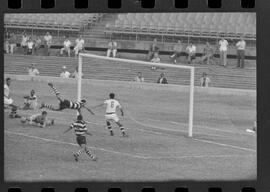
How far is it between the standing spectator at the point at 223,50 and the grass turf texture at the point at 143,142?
0.92 metres

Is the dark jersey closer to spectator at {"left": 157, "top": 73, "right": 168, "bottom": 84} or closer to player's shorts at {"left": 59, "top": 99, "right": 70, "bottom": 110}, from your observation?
player's shorts at {"left": 59, "top": 99, "right": 70, "bottom": 110}

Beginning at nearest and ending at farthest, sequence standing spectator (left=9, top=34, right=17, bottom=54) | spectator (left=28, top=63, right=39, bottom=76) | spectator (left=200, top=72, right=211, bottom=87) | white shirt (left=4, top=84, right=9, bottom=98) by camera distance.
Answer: white shirt (left=4, top=84, right=9, bottom=98)
standing spectator (left=9, top=34, right=17, bottom=54)
spectator (left=28, top=63, right=39, bottom=76)
spectator (left=200, top=72, right=211, bottom=87)

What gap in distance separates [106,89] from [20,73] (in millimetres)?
1765

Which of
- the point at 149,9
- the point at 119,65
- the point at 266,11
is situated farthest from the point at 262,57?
the point at 119,65

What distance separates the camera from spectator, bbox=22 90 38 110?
16.8 m

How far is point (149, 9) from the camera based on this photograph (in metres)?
15.7

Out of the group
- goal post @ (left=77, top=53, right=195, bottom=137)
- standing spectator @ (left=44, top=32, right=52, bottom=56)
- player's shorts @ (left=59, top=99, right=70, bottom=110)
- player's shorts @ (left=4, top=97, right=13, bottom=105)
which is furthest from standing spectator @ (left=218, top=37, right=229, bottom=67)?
player's shorts @ (left=4, top=97, right=13, bottom=105)

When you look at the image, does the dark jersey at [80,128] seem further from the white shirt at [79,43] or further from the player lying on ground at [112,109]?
the white shirt at [79,43]

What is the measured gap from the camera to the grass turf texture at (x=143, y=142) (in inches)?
632

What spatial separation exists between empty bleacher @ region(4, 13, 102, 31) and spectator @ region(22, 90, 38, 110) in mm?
1343

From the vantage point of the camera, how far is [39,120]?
17.3 metres

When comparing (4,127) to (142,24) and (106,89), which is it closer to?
(106,89)

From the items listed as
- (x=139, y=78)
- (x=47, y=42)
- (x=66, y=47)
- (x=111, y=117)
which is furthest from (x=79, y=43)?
(x=111, y=117)

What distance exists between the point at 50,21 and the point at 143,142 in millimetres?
3296
